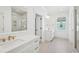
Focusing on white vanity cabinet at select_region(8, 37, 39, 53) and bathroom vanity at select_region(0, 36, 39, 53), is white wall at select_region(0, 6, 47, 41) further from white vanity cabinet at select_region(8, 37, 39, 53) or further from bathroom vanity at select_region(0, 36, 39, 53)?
white vanity cabinet at select_region(8, 37, 39, 53)

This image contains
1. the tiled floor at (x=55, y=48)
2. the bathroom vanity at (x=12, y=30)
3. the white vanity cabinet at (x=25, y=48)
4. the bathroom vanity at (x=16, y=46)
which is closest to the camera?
the bathroom vanity at (x=16, y=46)

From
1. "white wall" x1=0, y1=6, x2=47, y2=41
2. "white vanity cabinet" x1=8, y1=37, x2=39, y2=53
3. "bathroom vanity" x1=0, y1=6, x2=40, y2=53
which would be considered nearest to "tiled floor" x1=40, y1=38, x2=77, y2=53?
"white wall" x1=0, y1=6, x2=47, y2=41

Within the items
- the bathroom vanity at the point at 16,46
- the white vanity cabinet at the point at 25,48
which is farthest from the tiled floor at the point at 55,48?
the bathroom vanity at the point at 16,46

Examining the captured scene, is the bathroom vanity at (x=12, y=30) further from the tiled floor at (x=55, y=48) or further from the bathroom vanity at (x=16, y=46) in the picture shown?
the tiled floor at (x=55, y=48)

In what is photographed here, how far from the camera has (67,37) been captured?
5.79 metres

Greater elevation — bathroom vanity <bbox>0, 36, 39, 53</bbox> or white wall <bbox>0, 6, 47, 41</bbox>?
white wall <bbox>0, 6, 47, 41</bbox>

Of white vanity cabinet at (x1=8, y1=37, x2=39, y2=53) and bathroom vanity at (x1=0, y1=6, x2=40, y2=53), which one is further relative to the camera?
bathroom vanity at (x1=0, y1=6, x2=40, y2=53)

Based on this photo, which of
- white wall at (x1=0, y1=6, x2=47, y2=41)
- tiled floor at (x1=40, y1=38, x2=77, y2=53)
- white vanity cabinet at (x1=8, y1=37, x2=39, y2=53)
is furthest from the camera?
tiled floor at (x1=40, y1=38, x2=77, y2=53)

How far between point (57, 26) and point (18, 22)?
7.37 ft

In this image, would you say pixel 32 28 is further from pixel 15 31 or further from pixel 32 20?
pixel 15 31

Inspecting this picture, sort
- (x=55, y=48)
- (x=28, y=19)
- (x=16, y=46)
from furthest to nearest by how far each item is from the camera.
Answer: (x=55, y=48) → (x=28, y=19) → (x=16, y=46)

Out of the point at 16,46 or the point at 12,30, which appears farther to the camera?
the point at 12,30

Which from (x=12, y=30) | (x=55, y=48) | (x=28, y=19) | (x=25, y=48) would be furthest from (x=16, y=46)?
(x=55, y=48)

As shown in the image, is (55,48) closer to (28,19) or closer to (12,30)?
(28,19)
